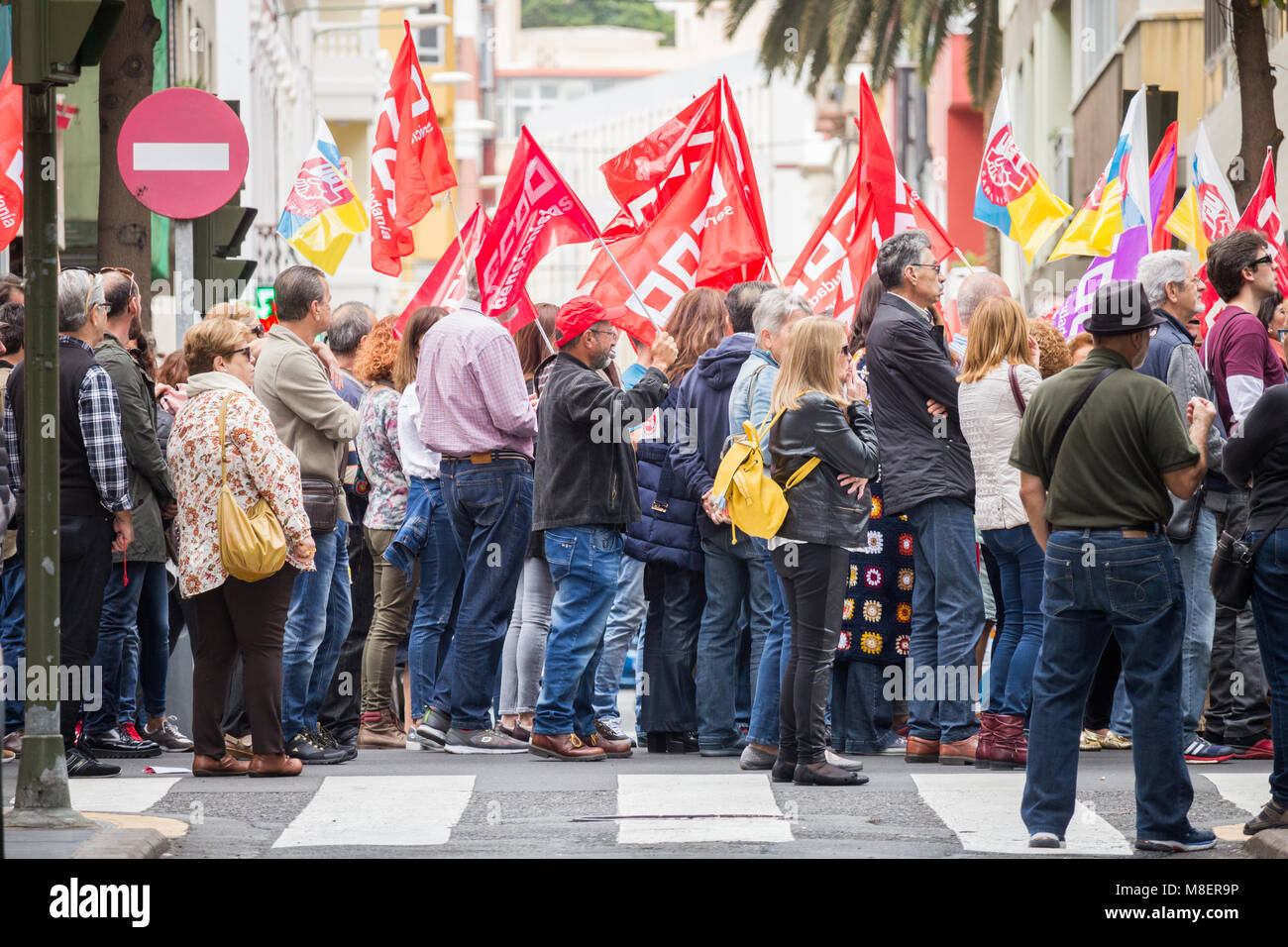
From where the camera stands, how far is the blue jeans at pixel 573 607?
9719 millimetres

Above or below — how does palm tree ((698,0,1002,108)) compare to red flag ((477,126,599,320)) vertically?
above

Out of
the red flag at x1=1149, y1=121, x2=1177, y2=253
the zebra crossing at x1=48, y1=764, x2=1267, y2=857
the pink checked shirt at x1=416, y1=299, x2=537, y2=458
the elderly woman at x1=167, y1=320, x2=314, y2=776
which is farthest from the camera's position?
the red flag at x1=1149, y1=121, x2=1177, y2=253

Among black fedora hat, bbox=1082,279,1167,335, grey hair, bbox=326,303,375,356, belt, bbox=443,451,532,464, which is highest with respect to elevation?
black fedora hat, bbox=1082,279,1167,335

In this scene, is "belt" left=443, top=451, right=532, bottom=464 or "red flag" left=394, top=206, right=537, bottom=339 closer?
"belt" left=443, top=451, right=532, bottom=464

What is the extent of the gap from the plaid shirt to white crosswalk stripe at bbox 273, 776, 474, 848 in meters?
1.54

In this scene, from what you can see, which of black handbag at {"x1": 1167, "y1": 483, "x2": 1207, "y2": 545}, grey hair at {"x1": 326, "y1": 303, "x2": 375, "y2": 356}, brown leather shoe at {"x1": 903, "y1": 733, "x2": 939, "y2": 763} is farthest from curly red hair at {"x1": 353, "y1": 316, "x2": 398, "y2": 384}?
black handbag at {"x1": 1167, "y1": 483, "x2": 1207, "y2": 545}

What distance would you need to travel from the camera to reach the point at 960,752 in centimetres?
948

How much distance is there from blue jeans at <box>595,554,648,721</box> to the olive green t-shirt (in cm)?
374

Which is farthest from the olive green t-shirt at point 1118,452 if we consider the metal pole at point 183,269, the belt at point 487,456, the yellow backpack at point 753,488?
the metal pole at point 183,269

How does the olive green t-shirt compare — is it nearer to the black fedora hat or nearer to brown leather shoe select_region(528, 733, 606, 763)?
the black fedora hat

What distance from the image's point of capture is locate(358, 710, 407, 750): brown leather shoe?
422 inches

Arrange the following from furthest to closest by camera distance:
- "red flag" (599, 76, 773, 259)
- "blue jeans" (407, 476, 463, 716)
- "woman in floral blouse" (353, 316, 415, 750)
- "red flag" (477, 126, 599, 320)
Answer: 1. "red flag" (599, 76, 773, 259)
2. "red flag" (477, 126, 599, 320)
3. "woman in floral blouse" (353, 316, 415, 750)
4. "blue jeans" (407, 476, 463, 716)

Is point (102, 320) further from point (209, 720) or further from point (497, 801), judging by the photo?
point (497, 801)
